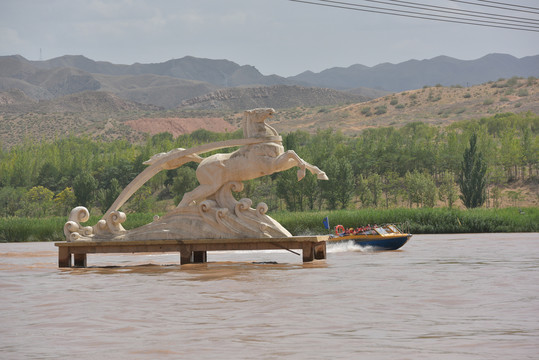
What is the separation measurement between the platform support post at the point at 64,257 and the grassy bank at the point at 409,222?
18.5 metres

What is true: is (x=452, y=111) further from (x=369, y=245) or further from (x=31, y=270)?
(x=31, y=270)

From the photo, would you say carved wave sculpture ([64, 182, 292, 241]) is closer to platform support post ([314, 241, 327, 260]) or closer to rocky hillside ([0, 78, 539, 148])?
platform support post ([314, 241, 327, 260])

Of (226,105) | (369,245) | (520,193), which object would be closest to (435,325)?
(369,245)

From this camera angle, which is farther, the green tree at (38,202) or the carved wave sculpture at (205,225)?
the green tree at (38,202)

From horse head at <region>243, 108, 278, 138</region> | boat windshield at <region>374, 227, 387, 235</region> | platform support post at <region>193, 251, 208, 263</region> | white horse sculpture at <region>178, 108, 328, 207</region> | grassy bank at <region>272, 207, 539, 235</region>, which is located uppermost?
horse head at <region>243, 108, 278, 138</region>

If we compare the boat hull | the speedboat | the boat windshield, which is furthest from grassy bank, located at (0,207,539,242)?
the boat hull

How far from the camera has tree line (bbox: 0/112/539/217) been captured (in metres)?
53.9

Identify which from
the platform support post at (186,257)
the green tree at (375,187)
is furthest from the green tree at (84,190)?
the platform support post at (186,257)

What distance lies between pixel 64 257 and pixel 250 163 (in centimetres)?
441

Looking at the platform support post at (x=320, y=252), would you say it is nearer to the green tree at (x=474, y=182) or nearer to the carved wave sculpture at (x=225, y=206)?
the carved wave sculpture at (x=225, y=206)

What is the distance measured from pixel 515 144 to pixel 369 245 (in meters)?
43.1

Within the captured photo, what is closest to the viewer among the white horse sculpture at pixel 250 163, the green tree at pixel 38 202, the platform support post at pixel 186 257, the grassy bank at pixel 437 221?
the white horse sculpture at pixel 250 163

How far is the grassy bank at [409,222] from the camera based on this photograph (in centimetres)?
3353

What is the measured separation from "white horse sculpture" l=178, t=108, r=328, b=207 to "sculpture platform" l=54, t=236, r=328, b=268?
937mm
